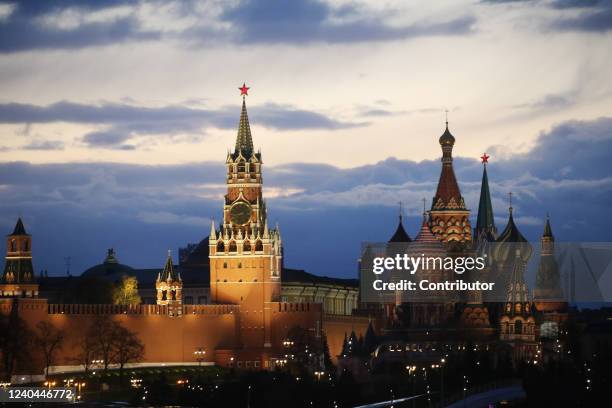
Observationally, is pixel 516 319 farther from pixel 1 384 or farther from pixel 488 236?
pixel 1 384

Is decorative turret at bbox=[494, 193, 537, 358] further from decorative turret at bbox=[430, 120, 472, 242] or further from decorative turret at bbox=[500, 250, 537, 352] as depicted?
decorative turret at bbox=[430, 120, 472, 242]

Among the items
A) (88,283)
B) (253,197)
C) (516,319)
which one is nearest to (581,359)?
(516,319)

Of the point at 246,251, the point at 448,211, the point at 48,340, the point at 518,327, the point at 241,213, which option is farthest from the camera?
the point at 448,211

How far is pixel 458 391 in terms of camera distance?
126625 millimetres

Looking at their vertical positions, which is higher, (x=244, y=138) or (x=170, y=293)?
(x=244, y=138)

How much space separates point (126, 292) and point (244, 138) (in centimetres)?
1557

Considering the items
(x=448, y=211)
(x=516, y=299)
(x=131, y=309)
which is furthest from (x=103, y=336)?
(x=448, y=211)

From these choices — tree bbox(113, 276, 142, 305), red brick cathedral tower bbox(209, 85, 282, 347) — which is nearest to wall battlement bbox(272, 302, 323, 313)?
red brick cathedral tower bbox(209, 85, 282, 347)

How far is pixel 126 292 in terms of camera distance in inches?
6339

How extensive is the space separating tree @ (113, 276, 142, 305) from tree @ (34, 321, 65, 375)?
21.5 m

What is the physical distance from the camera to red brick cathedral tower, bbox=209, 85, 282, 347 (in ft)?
493

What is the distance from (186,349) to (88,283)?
710 inches

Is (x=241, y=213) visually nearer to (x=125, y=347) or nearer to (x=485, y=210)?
(x=125, y=347)

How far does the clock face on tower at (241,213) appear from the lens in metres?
153
